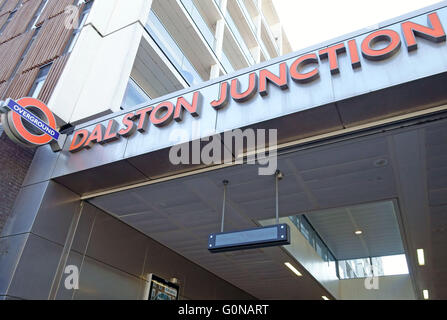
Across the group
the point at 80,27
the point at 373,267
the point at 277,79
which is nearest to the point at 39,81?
the point at 80,27

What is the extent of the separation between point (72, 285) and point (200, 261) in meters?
4.51

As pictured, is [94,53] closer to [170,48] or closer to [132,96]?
[132,96]

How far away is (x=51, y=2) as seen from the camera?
457 inches

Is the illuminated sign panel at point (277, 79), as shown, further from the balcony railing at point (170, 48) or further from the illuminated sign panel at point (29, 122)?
the balcony railing at point (170, 48)

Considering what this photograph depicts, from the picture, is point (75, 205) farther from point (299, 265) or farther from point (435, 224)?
point (435, 224)

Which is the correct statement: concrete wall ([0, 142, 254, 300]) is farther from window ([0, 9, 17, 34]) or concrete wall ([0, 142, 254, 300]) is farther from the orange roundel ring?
window ([0, 9, 17, 34])

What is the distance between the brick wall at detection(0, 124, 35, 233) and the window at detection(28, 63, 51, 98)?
1.82m

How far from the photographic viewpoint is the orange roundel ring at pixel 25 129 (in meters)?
6.55

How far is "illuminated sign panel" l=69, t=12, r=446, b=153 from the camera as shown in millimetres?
4762

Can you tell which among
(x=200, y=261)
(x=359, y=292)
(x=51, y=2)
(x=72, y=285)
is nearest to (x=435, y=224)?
(x=200, y=261)

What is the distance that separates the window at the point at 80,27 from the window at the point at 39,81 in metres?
0.75

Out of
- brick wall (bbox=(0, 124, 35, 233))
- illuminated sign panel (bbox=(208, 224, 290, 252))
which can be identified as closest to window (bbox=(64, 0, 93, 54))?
brick wall (bbox=(0, 124, 35, 233))

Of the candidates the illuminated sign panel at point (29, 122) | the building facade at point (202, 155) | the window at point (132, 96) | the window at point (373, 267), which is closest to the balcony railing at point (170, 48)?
the building facade at point (202, 155)

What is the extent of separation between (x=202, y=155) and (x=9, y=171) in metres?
4.11
